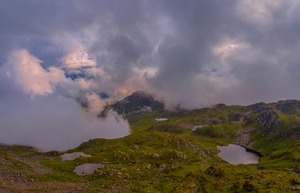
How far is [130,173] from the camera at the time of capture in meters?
125

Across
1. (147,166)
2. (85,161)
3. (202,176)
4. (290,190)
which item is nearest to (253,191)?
(290,190)

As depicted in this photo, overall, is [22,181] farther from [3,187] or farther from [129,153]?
[129,153]

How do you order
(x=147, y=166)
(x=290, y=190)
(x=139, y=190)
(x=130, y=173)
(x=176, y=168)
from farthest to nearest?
(x=147, y=166), (x=176, y=168), (x=130, y=173), (x=139, y=190), (x=290, y=190)

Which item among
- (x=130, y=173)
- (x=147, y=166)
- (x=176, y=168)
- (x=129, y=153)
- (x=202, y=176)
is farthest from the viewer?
(x=129, y=153)

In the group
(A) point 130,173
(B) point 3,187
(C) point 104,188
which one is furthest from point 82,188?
(A) point 130,173

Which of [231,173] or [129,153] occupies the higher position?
[129,153]

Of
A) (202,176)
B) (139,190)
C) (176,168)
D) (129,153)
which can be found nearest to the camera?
(139,190)

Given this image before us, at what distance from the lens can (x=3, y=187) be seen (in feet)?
260

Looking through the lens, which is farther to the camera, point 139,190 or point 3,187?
point 139,190

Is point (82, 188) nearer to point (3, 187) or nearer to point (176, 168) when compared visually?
point (3, 187)

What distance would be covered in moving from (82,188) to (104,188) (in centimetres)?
606

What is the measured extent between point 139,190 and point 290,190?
37.4 m

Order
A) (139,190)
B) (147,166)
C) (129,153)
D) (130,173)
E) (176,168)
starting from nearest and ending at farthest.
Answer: (139,190), (130,173), (176,168), (147,166), (129,153)

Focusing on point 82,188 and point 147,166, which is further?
point 147,166
